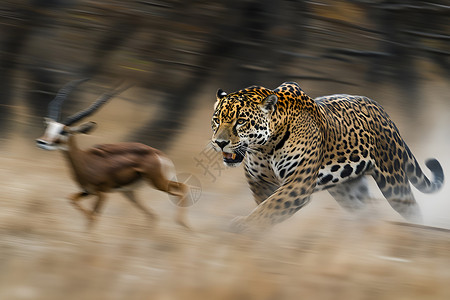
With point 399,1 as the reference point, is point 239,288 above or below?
below

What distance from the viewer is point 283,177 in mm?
6281

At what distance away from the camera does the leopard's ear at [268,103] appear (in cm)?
604

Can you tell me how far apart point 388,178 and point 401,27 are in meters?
4.54

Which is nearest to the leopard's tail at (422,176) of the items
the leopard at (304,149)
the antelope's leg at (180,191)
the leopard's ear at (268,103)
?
the leopard at (304,149)

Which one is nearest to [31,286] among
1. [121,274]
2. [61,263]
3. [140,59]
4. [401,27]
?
[61,263]

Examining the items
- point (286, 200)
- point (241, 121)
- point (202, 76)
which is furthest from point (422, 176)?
point (202, 76)

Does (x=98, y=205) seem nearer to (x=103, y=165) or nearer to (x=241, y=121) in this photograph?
(x=103, y=165)

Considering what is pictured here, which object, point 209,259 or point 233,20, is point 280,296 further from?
point 233,20

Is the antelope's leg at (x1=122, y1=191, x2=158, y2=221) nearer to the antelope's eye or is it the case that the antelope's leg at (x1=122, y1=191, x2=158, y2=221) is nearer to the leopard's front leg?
the leopard's front leg

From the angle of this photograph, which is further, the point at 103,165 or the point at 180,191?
the point at 180,191

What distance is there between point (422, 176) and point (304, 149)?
1.78m

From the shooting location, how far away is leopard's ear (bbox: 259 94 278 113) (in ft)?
19.8

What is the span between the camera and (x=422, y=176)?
7.39m

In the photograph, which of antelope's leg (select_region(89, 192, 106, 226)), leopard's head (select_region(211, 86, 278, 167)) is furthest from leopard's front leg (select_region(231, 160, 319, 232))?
antelope's leg (select_region(89, 192, 106, 226))
